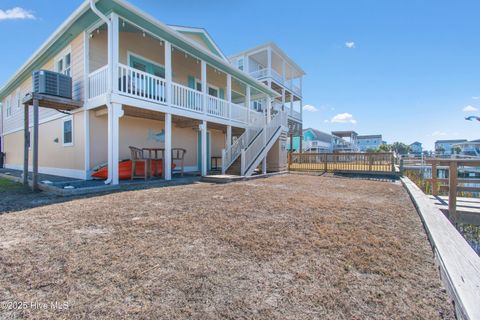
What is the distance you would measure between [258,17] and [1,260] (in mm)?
12809

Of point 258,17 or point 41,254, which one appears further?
point 258,17

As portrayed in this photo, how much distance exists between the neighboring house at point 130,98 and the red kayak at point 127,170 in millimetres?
559

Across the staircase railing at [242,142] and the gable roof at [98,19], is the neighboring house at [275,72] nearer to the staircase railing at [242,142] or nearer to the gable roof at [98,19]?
the staircase railing at [242,142]

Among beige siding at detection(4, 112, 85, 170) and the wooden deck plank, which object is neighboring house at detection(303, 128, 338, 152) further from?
the wooden deck plank

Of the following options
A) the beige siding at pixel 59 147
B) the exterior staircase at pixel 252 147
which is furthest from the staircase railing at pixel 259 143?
the beige siding at pixel 59 147

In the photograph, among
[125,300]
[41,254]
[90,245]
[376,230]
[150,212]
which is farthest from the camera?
[150,212]

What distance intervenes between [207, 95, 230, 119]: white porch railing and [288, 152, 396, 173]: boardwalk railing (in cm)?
632

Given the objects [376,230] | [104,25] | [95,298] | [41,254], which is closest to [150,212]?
[41,254]

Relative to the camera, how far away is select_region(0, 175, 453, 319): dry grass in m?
1.66

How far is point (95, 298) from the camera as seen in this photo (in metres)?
1.72

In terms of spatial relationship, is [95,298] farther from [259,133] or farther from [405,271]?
[259,133]

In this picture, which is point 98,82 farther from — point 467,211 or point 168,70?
point 467,211

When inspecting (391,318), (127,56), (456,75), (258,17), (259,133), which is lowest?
(391,318)

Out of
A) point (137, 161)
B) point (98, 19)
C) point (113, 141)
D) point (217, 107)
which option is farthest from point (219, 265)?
point (217, 107)
